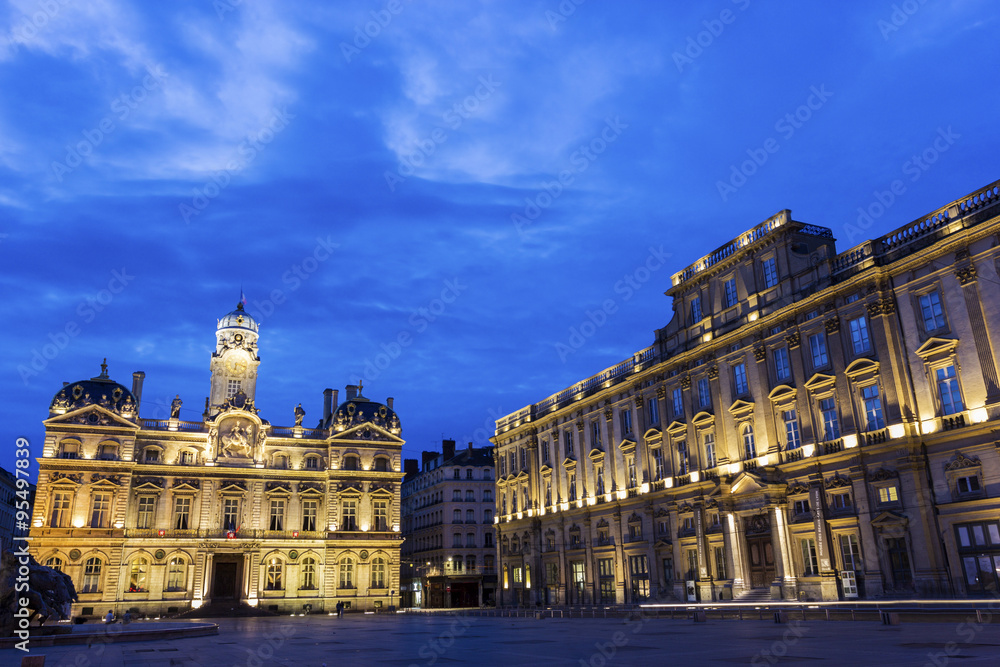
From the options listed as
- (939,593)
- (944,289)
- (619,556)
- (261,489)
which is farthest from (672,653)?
(261,489)

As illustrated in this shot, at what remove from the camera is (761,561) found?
138ft

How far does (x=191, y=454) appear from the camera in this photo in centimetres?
6975

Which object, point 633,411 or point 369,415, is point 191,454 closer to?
point 369,415

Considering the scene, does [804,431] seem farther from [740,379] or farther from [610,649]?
[610,649]

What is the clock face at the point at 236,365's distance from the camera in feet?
263

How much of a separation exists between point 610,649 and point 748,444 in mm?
26779

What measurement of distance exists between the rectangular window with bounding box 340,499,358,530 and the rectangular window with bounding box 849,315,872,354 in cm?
5016

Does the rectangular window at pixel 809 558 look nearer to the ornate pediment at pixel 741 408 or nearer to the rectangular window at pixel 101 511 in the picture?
the ornate pediment at pixel 741 408

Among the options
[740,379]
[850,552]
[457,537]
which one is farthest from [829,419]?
[457,537]

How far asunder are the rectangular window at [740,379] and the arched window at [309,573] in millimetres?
44400

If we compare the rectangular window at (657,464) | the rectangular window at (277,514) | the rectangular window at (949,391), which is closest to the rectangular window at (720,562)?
the rectangular window at (657,464)

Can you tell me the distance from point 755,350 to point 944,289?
11.3 meters

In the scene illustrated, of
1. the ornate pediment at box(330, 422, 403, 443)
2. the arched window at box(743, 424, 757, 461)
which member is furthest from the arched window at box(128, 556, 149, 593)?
the arched window at box(743, 424, 757, 461)

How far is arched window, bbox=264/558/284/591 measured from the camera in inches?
2717
